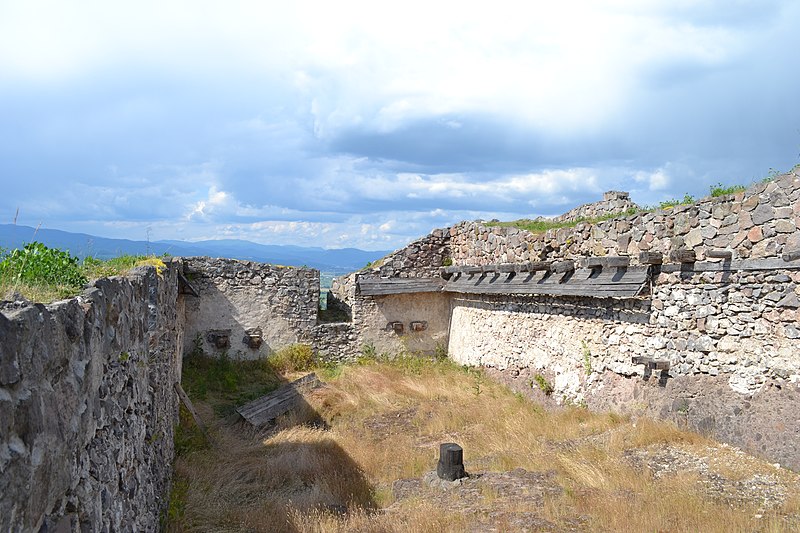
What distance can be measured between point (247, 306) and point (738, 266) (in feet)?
39.1

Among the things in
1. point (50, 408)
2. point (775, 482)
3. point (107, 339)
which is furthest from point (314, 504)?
point (775, 482)

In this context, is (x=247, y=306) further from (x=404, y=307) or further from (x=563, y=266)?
(x=563, y=266)

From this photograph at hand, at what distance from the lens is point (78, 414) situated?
9.57 ft

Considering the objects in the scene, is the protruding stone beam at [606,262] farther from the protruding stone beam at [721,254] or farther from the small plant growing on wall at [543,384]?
the small plant growing on wall at [543,384]

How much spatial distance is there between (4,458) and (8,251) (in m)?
2.88

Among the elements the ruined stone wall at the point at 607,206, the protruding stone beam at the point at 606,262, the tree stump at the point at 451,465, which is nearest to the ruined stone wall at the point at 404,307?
the ruined stone wall at the point at 607,206

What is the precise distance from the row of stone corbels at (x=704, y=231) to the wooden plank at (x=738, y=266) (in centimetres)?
11

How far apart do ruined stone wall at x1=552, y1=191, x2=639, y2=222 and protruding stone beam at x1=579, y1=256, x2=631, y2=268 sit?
17.1 ft

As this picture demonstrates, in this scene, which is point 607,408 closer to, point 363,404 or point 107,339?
point 363,404

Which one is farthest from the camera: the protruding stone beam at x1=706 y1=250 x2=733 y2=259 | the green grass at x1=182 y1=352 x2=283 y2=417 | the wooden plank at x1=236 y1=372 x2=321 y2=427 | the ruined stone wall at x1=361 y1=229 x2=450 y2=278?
the ruined stone wall at x1=361 y1=229 x2=450 y2=278

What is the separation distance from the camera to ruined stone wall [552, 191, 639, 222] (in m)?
15.9

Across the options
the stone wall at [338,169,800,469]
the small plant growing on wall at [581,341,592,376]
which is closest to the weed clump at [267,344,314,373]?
the stone wall at [338,169,800,469]

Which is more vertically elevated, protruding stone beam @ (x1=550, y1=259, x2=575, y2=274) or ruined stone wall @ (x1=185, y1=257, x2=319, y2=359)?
protruding stone beam @ (x1=550, y1=259, x2=575, y2=274)

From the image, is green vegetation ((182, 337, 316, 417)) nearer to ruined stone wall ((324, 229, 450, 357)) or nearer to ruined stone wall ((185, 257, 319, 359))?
ruined stone wall ((185, 257, 319, 359))
